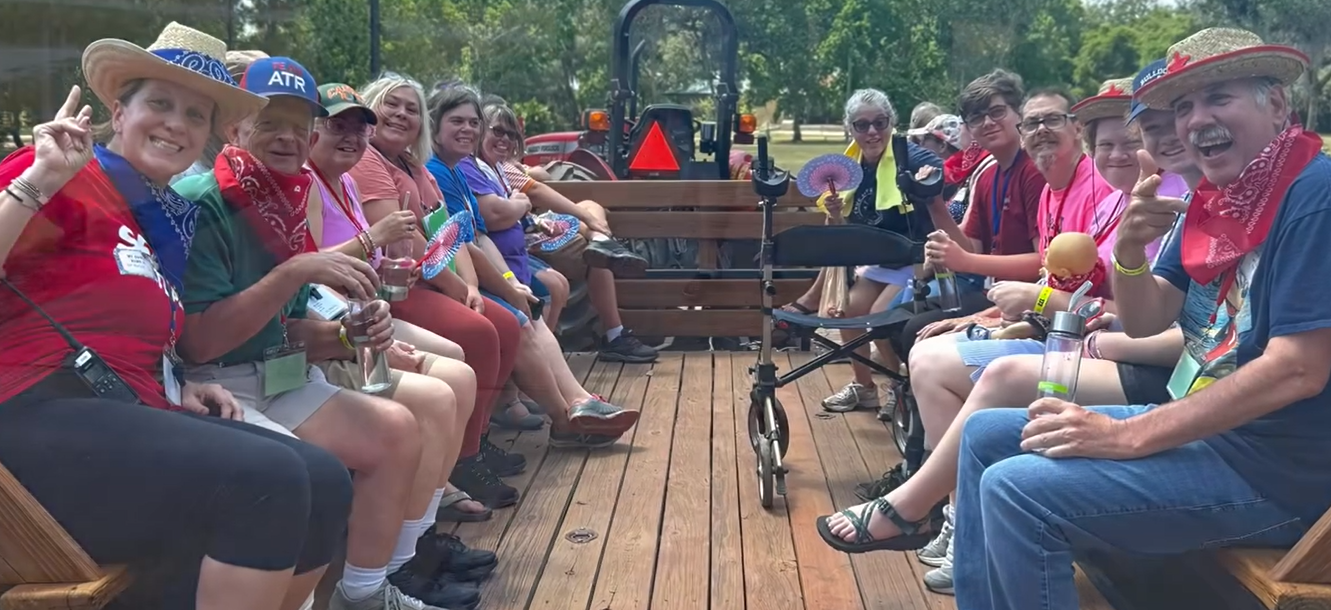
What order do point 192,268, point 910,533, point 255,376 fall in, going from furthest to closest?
point 910,533
point 255,376
point 192,268

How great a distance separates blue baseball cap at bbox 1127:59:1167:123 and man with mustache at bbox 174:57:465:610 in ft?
4.74

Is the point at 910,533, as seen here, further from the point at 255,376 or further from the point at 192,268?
the point at 192,268

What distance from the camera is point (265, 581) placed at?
160 cm

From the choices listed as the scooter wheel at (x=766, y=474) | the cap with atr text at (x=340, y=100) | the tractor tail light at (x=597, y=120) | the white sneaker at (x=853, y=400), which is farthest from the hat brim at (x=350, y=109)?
the tractor tail light at (x=597, y=120)

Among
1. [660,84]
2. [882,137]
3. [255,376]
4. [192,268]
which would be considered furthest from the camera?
[660,84]

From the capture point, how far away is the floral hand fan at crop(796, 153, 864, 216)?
3.28 m

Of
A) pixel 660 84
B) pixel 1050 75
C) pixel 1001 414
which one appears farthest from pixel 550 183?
pixel 1001 414

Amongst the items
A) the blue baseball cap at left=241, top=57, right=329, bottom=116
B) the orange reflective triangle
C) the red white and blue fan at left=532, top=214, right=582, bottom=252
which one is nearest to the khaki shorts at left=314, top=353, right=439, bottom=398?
the blue baseball cap at left=241, top=57, right=329, bottom=116

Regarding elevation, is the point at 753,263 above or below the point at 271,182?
below

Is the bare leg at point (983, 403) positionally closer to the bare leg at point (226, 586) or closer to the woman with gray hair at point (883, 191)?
the woman with gray hair at point (883, 191)

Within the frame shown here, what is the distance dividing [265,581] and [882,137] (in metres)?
2.45

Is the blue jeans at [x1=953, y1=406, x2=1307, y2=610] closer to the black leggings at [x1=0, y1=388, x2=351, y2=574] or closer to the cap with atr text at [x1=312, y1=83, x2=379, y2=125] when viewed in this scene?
the black leggings at [x1=0, y1=388, x2=351, y2=574]

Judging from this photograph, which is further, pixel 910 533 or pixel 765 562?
pixel 765 562

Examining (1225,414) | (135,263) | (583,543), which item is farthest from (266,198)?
(1225,414)
